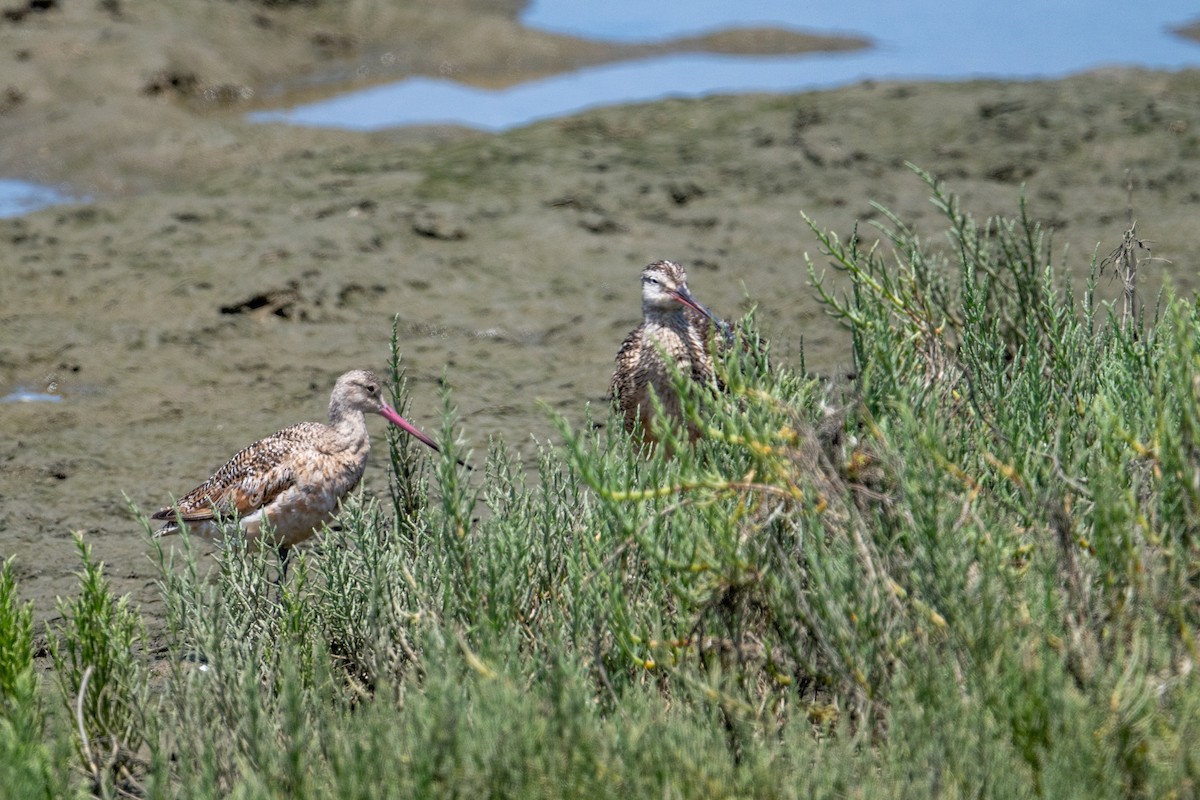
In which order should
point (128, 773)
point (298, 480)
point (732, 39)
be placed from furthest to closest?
point (732, 39) < point (298, 480) < point (128, 773)

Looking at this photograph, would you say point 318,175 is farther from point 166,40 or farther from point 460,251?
point 166,40

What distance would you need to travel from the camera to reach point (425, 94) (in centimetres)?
1537

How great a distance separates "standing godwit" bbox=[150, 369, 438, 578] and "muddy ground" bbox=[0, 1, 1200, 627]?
418 mm

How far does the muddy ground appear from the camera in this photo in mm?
8016

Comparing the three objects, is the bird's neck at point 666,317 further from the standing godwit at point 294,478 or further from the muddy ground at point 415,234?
the standing godwit at point 294,478

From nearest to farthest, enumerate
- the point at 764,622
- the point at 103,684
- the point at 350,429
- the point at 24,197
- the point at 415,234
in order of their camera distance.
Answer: the point at 764,622 → the point at 103,684 → the point at 350,429 → the point at 415,234 → the point at 24,197

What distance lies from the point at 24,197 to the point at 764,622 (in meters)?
9.43

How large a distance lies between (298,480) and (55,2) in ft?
32.8

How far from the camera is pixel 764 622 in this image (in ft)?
14.1

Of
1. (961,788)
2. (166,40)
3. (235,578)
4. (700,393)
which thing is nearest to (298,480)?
(235,578)

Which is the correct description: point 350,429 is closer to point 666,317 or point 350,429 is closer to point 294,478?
point 294,478

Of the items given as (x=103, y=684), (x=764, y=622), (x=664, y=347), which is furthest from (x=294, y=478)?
(x=764, y=622)

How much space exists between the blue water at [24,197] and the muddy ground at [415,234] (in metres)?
0.30

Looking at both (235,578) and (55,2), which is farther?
(55,2)
